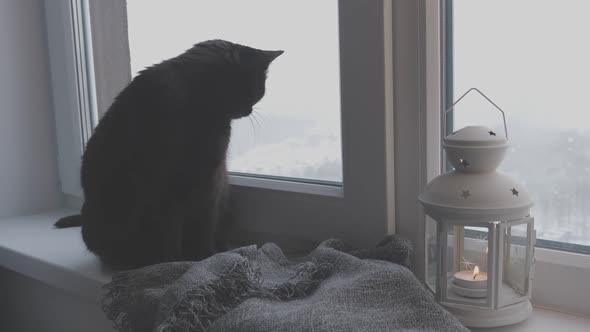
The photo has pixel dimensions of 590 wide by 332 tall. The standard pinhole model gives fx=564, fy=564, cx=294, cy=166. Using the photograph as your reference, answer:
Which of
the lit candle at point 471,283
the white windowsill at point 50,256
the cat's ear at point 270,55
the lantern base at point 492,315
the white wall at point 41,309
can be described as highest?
the cat's ear at point 270,55

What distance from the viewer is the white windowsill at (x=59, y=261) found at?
634 mm

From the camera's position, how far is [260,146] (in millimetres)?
1000

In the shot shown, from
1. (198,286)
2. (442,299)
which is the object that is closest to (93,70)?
(198,286)

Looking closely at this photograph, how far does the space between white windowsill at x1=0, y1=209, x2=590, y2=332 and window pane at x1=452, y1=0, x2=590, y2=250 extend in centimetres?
10

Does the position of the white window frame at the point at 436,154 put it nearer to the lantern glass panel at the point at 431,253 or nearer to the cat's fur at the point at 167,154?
the lantern glass panel at the point at 431,253

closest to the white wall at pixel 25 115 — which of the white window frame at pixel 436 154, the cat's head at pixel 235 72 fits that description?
the cat's head at pixel 235 72

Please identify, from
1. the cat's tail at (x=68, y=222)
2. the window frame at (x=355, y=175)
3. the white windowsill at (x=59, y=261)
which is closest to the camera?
the white windowsill at (x=59, y=261)

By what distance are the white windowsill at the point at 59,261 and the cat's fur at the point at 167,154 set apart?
5 centimetres

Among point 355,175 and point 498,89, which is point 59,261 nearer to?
point 355,175

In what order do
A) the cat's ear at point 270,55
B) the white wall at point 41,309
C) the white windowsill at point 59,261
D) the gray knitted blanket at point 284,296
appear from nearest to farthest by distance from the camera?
the gray knitted blanket at point 284,296, the white windowsill at point 59,261, the cat's ear at point 270,55, the white wall at point 41,309

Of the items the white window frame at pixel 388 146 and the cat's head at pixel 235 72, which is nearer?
the white window frame at pixel 388 146

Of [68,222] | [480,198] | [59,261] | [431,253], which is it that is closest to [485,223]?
[480,198]

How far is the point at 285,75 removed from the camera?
3.09 feet

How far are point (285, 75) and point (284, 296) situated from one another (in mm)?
433
